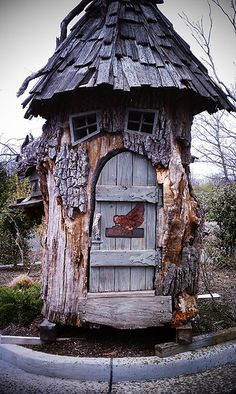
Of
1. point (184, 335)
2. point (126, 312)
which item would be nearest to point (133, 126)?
point (126, 312)

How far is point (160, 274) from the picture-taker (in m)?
4.52

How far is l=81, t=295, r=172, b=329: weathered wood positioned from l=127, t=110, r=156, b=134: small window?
7.27 ft

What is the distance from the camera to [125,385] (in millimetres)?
3918

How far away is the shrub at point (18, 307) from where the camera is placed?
5.32m

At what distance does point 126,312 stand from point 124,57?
3195mm

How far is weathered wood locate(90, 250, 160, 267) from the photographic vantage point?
14.6 ft

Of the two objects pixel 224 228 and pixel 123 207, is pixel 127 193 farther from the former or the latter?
pixel 224 228

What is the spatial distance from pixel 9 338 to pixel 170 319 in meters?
2.14

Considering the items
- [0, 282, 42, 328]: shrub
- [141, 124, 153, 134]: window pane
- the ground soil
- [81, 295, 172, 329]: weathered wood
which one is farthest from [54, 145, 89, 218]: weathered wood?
[0, 282, 42, 328]: shrub

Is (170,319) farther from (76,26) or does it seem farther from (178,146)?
(76,26)

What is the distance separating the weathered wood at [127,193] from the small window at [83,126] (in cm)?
75

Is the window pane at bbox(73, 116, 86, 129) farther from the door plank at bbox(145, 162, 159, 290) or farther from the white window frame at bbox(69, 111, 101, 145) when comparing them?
the door plank at bbox(145, 162, 159, 290)

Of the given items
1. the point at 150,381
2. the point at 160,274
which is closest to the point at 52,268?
the point at 160,274

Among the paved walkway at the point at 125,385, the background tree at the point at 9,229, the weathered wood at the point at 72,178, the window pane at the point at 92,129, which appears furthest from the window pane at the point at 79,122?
the background tree at the point at 9,229
